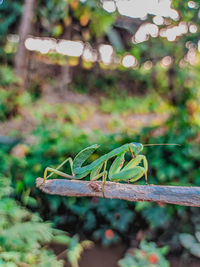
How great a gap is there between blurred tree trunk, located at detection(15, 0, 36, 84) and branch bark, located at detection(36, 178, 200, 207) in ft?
21.4

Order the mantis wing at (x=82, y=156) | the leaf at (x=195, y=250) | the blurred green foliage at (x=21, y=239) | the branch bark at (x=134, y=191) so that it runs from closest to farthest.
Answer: the branch bark at (x=134, y=191)
the mantis wing at (x=82, y=156)
the blurred green foliage at (x=21, y=239)
the leaf at (x=195, y=250)

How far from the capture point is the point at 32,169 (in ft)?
11.1

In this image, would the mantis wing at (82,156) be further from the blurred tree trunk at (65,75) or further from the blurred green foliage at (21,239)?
the blurred tree trunk at (65,75)

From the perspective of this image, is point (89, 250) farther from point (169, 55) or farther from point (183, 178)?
point (169, 55)

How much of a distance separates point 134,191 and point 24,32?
7408 mm

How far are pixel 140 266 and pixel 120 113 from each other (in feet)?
25.4

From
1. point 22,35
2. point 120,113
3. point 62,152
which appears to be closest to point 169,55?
point 62,152

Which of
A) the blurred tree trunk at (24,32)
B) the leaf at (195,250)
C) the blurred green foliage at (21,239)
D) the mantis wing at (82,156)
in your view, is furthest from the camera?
the blurred tree trunk at (24,32)

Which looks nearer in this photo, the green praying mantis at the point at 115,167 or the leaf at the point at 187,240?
the green praying mantis at the point at 115,167

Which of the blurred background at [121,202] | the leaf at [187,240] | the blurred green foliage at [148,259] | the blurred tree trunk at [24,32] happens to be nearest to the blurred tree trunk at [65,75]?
the blurred tree trunk at [24,32]

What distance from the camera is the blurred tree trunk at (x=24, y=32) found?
7336 mm

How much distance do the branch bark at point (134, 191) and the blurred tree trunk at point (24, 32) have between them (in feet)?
21.4

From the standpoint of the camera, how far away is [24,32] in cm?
745

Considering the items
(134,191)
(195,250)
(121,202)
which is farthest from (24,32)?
(134,191)
